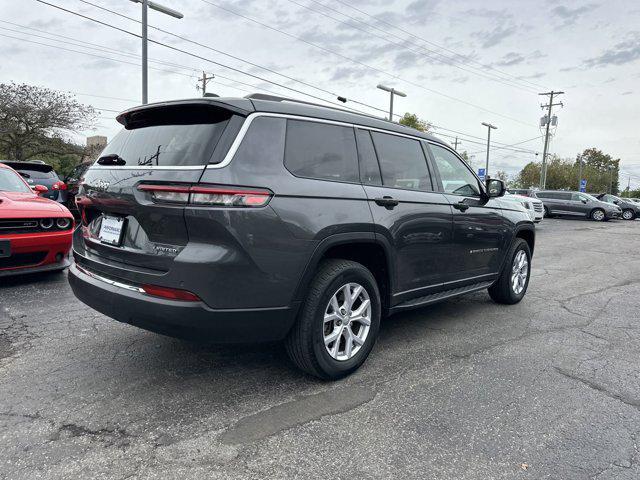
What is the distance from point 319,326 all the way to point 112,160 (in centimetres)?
179

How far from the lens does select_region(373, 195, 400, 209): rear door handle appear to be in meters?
3.37

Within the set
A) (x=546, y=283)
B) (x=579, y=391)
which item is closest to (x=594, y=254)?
(x=546, y=283)

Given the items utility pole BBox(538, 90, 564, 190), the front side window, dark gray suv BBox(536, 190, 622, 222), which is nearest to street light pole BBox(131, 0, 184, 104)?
the front side window

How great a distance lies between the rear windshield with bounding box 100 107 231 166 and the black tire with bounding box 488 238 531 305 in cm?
371

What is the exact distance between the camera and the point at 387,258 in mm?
3445

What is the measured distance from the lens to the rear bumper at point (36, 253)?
5074 mm

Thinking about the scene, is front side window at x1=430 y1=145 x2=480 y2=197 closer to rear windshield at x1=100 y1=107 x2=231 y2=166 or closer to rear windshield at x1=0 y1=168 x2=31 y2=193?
rear windshield at x1=100 y1=107 x2=231 y2=166

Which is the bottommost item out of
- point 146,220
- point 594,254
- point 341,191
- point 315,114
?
point 594,254

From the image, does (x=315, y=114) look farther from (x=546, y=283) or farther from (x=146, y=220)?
(x=546, y=283)

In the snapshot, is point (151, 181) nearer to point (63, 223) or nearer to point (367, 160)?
point (367, 160)

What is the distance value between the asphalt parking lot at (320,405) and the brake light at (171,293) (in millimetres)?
686

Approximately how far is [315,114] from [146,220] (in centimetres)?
130

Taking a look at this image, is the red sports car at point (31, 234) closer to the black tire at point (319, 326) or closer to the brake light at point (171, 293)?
the brake light at point (171, 293)

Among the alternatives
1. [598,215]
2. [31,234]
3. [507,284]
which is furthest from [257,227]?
[598,215]
